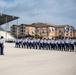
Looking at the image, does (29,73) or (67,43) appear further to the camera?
(67,43)

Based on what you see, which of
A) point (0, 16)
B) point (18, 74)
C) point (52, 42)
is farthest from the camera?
point (0, 16)

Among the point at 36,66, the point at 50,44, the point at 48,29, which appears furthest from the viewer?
the point at 48,29

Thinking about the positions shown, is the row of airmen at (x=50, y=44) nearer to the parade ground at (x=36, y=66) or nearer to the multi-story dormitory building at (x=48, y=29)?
the parade ground at (x=36, y=66)

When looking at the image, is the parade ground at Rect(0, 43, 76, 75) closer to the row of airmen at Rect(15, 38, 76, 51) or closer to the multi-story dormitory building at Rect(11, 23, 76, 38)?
the row of airmen at Rect(15, 38, 76, 51)

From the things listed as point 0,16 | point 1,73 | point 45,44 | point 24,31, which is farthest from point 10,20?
point 1,73

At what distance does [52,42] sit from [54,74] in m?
20.4

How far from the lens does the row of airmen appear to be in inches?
1093

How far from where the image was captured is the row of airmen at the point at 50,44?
27.8 metres

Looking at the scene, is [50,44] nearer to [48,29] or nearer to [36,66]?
[36,66]

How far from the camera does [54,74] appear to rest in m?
9.51

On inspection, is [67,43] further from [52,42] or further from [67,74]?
[67,74]

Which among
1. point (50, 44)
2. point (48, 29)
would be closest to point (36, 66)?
point (50, 44)

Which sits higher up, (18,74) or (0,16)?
(0,16)

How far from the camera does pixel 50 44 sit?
30234mm
